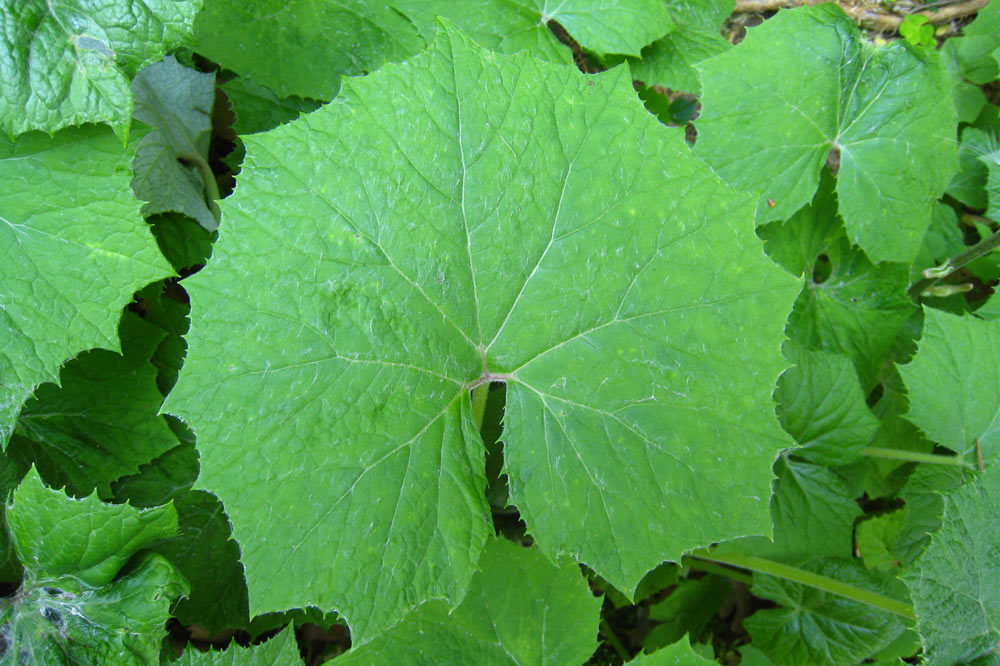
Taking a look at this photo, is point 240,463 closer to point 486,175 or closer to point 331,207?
point 331,207

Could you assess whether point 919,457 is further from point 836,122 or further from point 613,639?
point 613,639

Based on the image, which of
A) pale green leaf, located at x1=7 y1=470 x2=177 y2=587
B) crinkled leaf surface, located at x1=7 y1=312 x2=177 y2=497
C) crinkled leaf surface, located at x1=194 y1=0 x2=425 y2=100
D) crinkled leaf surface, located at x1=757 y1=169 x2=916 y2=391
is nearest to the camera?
pale green leaf, located at x1=7 y1=470 x2=177 y2=587

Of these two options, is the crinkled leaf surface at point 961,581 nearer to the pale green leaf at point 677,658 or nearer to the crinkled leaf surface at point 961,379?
the crinkled leaf surface at point 961,379

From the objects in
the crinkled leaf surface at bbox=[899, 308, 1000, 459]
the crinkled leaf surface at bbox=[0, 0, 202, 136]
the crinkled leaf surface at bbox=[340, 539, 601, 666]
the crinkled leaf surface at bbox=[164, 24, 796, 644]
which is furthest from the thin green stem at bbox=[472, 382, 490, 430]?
the crinkled leaf surface at bbox=[899, 308, 1000, 459]

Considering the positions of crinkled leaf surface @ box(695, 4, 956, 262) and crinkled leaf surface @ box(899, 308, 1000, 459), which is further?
crinkled leaf surface @ box(695, 4, 956, 262)

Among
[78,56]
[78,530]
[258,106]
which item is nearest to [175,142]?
[258,106]

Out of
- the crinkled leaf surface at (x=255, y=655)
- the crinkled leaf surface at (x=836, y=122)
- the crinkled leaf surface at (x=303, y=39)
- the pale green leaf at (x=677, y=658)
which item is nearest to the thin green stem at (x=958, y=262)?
the crinkled leaf surface at (x=836, y=122)

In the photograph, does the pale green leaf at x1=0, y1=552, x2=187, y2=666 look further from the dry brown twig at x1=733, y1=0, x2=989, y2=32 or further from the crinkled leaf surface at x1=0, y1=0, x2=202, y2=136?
the dry brown twig at x1=733, y1=0, x2=989, y2=32
